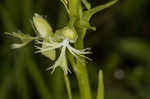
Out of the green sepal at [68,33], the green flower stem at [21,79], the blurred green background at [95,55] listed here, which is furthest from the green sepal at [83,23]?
the green flower stem at [21,79]

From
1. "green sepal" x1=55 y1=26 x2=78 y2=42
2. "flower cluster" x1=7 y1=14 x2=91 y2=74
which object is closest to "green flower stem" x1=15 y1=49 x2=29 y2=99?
"flower cluster" x1=7 y1=14 x2=91 y2=74

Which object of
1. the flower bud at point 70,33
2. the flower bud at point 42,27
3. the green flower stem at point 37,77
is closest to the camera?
the flower bud at point 70,33

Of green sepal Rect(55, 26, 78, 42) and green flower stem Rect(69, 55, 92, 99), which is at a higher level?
green sepal Rect(55, 26, 78, 42)

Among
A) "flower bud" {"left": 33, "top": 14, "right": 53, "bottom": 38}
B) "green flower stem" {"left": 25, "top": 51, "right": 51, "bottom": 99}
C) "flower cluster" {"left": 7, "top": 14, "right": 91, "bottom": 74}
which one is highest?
"flower bud" {"left": 33, "top": 14, "right": 53, "bottom": 38}

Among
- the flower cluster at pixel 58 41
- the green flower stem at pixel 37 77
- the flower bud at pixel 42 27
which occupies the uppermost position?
the flower bud at pixel 42 27

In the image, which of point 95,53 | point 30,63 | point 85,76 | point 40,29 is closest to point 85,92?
point 85,76

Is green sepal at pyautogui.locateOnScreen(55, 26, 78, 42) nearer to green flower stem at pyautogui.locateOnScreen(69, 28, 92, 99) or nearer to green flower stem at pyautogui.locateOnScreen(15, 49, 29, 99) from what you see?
green flower stem at pyautogui.locateOnScreen(69, 28, 92, 99)

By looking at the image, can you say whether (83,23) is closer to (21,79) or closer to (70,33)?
(70,33)

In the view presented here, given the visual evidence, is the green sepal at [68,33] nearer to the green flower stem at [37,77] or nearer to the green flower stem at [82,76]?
the green flower stem at [82,76]

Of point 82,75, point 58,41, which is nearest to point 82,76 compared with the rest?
point 82,75
